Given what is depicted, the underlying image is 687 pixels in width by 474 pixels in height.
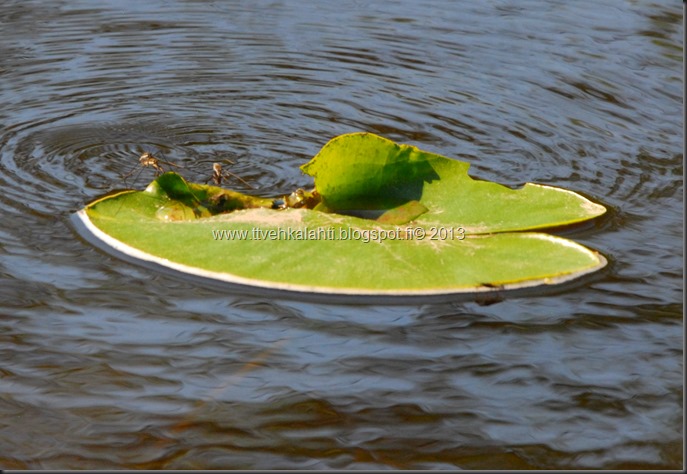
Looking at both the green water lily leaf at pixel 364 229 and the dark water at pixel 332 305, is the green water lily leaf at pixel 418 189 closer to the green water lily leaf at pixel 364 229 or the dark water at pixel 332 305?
the green water lily leaf at pixel 364 229

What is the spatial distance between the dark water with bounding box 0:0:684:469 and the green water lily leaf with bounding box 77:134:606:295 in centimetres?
7

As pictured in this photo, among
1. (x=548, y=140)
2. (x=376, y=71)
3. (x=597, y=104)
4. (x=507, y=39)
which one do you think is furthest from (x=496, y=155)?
(x=507, y=39)

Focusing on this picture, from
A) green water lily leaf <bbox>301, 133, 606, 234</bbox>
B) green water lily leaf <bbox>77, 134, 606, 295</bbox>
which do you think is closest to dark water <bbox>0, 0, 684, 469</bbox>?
green water lily leaf <bbox>77, 134, 606, 295</bbox>

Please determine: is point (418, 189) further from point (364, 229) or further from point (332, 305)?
point (332, 305)

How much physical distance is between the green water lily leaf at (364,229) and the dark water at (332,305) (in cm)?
7

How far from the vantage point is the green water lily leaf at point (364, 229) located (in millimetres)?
2324

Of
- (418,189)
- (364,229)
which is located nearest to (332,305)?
(364,229)

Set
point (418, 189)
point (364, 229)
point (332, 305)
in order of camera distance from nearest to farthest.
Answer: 1. point (332, 305)
2. point (364, 229)
3. point (418, 189)

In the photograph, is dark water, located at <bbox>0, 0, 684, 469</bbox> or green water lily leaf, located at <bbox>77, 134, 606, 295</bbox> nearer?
dark water, located at <bbox>0, 0, 684, 469</bbox>

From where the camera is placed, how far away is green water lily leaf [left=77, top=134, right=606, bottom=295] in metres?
2.32

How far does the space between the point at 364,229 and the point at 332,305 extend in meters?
0.29

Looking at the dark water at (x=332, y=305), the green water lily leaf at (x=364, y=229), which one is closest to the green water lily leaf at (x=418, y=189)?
the green water lily leaf at (x=364, y=229)

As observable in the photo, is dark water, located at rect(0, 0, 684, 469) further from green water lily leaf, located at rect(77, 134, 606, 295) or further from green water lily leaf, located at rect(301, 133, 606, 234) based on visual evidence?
green water lily leaf, located at rect(301, 133, 606, 234)

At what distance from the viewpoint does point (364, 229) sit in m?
2.49
